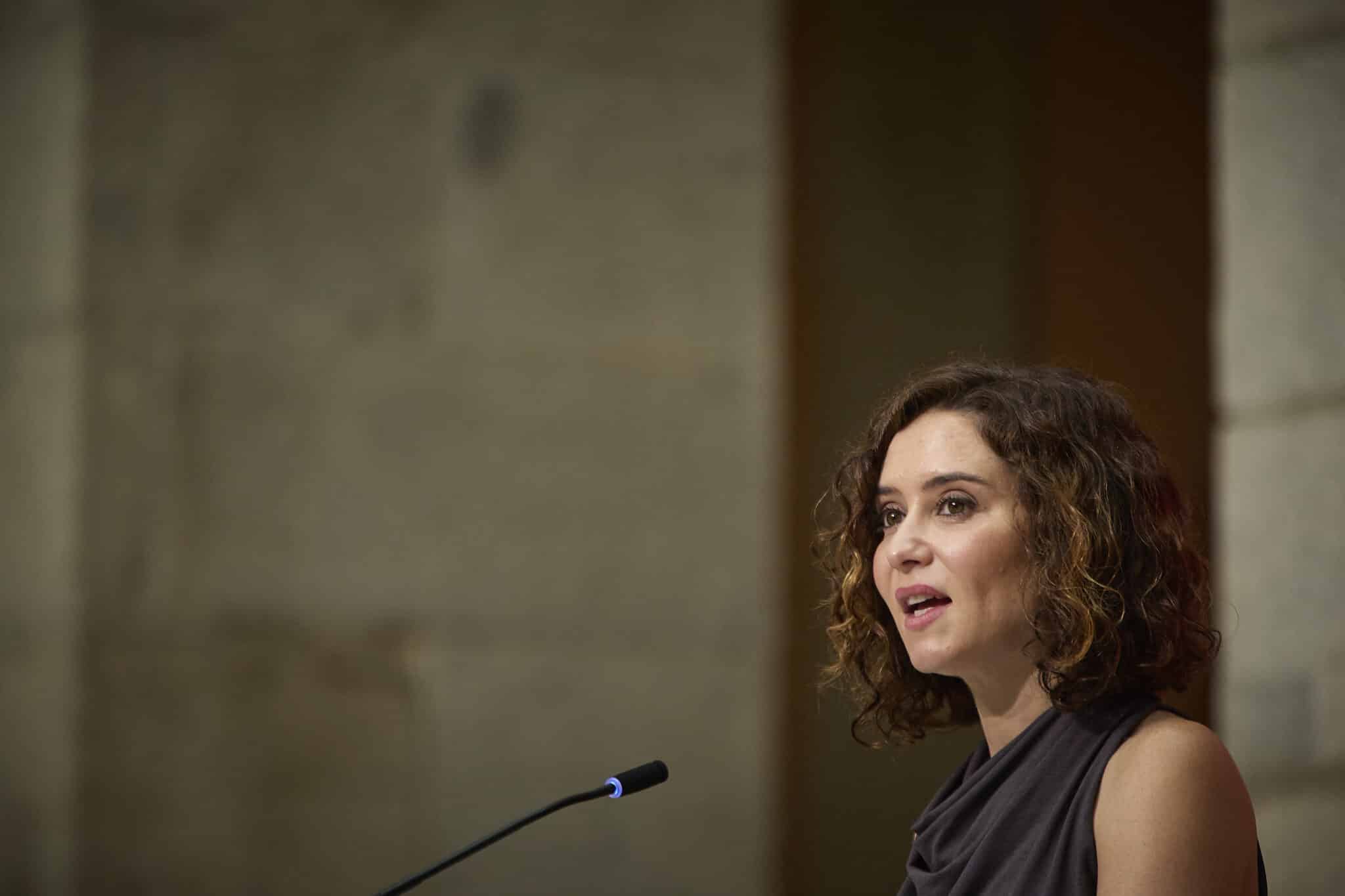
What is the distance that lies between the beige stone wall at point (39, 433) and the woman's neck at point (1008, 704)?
2.73 m

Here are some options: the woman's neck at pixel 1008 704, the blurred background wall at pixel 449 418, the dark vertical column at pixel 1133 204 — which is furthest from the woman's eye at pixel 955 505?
the blurred background wall at pixel 449 418

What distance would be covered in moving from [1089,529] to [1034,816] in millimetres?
348

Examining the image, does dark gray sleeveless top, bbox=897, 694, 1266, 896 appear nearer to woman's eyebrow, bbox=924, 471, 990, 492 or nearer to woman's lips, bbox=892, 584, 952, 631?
woman's lips, bbox=892, 584, 952, 631

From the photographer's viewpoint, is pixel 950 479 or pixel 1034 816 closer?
pixel 1034 816

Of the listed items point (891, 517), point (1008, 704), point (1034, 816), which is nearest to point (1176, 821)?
point (1034, 816)

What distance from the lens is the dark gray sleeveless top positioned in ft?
5.14

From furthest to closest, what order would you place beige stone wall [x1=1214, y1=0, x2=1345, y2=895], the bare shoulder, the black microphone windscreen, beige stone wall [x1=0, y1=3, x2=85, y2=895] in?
beige stone wall [x1=0, y1=3, x2=85, y2=895] < beige stone wall [x1=1214, y1=0, x2=1345, y2=895] < the black microphone windscreen < the bare shoulder

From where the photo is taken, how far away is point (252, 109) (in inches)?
150

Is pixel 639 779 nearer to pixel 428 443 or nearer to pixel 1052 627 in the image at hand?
pixel 1052 627

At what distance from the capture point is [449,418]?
379cm

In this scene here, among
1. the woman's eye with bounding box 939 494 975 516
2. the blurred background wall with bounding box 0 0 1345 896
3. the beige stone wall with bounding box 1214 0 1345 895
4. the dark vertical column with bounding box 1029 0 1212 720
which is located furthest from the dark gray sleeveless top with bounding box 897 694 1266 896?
the blurred background wall with bounding box 0 0 1345 896

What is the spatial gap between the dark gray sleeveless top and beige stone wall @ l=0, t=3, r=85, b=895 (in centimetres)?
271

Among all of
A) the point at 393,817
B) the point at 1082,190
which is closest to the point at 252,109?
the point at 393,817

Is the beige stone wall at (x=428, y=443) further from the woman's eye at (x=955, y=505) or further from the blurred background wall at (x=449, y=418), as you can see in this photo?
the woman's eye at (x=955, y=505)
